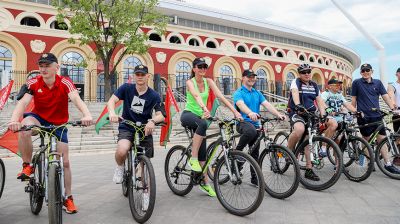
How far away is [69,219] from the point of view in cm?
387

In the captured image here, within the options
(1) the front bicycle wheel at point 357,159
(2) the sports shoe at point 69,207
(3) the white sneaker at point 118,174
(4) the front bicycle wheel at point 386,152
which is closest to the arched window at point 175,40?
(1) the front bicycle wheel at point 357,159

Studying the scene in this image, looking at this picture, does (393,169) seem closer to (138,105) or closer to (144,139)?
(144,139)

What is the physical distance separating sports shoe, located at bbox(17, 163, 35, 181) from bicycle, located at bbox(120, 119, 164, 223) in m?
1.08

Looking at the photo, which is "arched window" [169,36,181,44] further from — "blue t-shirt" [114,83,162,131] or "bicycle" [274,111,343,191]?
"blue t-shirt" [114,83,162,131]

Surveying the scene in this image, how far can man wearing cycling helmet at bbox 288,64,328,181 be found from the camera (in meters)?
5.18

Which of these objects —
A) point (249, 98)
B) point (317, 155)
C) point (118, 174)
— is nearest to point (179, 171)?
point (118, 174)

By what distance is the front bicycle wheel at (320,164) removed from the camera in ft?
15.8

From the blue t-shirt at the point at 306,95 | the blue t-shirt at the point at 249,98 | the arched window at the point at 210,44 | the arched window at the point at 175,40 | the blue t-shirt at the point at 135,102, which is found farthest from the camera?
the arched window at the point at 210,44

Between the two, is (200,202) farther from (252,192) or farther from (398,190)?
(398,190)

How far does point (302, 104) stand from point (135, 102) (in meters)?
2.90

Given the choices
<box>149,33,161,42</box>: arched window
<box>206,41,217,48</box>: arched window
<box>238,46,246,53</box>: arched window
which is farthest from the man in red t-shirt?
<box>238,46,246,53</box>: arched window

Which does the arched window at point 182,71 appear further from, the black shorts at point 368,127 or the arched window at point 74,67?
the black shorts at point 368,127

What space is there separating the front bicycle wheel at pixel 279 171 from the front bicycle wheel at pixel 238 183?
780 mm

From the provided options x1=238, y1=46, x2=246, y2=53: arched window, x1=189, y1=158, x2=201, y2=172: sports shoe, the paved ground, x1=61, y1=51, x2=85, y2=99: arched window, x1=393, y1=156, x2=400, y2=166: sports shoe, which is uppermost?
x1=238, y1=46, x2=246, y2=53: arched window
